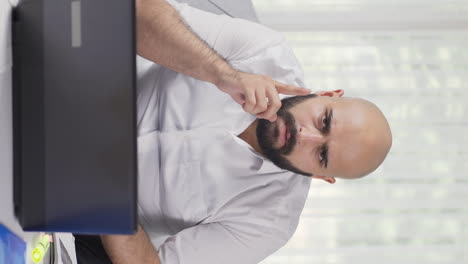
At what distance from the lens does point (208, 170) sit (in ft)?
4.53

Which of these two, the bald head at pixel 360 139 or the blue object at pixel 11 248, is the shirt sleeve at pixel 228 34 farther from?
the blue object at pixel 11 248

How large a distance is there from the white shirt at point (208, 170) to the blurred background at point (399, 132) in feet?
1.04

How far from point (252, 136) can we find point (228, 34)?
0.31 meters

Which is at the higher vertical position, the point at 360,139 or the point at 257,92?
the point at 257,92

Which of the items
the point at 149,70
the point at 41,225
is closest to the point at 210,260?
the point at 149,70

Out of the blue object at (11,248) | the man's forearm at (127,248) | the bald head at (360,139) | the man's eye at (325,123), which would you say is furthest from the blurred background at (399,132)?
the blue object at (11,248)

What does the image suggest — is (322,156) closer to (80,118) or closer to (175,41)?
(175,41)

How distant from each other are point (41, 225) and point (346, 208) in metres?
1.20

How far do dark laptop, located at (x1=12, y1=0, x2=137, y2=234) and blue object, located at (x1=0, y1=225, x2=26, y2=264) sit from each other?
4cm

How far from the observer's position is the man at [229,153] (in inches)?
53.1

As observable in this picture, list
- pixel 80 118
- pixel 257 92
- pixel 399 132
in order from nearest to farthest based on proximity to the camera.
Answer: pixel 80 118
pixel 257 92
pixel 399 132

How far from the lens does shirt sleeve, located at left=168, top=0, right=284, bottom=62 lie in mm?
1411

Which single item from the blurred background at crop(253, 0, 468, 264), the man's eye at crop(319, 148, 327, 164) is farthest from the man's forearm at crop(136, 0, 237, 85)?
the blurred background at crop(253, 0, 468, 264)

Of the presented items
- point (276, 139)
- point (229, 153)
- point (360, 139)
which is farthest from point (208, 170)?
point (360, 139)
